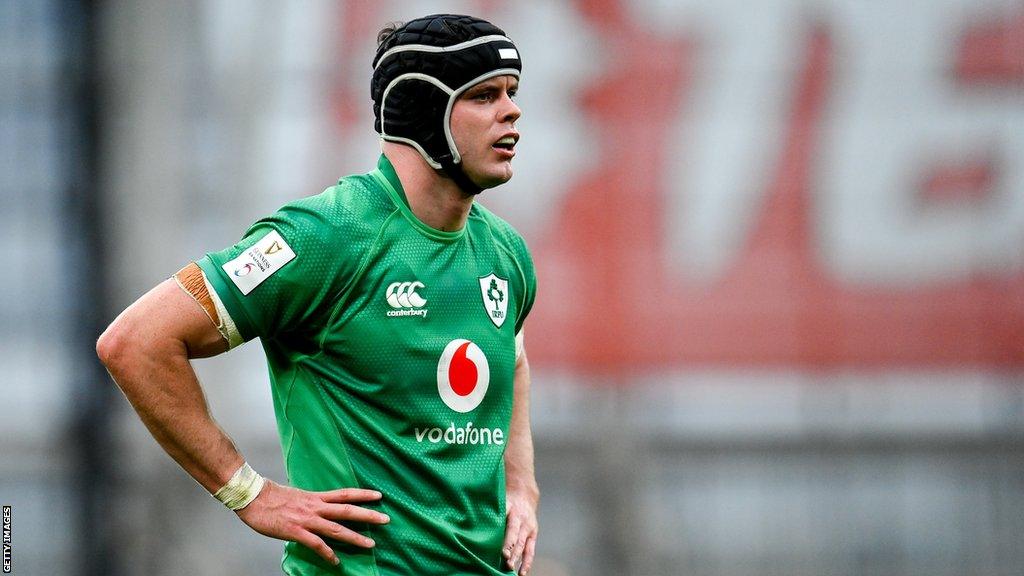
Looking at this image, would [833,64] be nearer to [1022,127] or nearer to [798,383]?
[1022,127]

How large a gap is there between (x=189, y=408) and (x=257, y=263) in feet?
1.49

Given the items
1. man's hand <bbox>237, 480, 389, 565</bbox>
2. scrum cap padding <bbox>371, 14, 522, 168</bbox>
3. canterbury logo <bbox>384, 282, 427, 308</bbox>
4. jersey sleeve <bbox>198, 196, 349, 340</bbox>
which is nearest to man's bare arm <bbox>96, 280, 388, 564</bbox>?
A: man's hand <bbox>237, 480, 389, 565</bbox>

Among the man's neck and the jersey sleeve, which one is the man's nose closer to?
the man's neck

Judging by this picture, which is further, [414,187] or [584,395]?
[584,395]

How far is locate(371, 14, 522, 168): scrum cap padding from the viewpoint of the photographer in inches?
168

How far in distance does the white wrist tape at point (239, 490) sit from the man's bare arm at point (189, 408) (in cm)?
2

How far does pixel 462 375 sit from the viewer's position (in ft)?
13.9

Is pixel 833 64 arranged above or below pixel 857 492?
above

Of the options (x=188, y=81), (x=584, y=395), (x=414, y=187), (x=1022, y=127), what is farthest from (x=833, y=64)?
(x=414, y=187)

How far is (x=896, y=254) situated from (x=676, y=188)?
186 centimetres

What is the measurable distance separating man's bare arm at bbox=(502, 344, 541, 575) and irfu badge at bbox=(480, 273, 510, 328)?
423 mm

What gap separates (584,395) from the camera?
11.4m

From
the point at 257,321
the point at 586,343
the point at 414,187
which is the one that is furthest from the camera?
the point at 586,343

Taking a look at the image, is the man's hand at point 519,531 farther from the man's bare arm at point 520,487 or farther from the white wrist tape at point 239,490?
the white wrist tape at point 239,490
